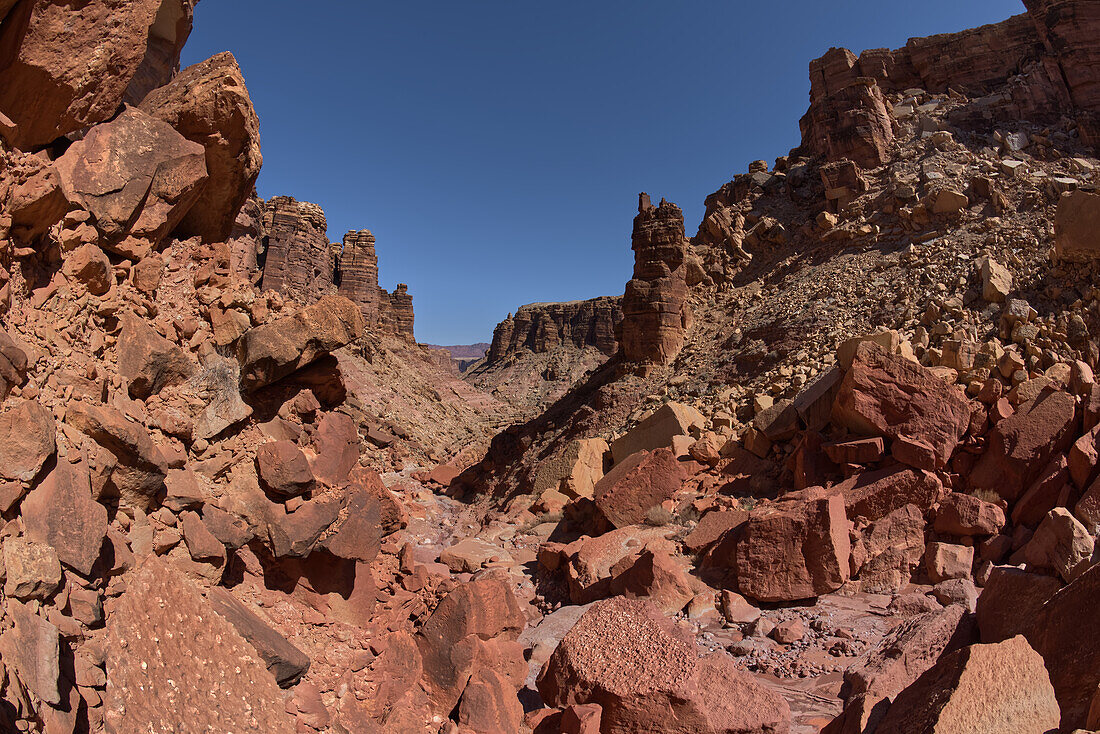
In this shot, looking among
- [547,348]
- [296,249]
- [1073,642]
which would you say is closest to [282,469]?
[1073,642]

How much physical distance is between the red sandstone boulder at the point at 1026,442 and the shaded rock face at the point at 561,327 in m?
53.2

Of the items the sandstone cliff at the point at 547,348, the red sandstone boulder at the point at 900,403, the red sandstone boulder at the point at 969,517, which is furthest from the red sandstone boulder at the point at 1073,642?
the sandstone cliff at the point at 547,348

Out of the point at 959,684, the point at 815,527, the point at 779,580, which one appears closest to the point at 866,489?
the point at 815,527

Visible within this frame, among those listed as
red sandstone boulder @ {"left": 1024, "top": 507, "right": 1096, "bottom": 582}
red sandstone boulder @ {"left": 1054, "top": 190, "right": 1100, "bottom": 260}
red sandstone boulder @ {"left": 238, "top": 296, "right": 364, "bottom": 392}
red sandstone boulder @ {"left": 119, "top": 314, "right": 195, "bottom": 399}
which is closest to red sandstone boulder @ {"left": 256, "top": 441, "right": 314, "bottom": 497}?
red sandstone boulder @ {"left": 238, "top": 296, "right": 364, "bottom": 392}

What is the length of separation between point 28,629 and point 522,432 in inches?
699

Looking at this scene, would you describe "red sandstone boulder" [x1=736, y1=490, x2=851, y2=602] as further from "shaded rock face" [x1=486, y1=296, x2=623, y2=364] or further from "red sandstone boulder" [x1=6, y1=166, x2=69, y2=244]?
"shaded rock face" [x1=486, y1=296, x2=623, y2=364]

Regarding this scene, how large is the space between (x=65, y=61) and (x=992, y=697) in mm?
6163

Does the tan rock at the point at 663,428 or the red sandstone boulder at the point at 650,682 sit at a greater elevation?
the tan rock at the point at 663,428

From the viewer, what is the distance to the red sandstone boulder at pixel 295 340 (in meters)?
4.91

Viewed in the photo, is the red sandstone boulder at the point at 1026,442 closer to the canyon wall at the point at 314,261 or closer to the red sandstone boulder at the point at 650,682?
the red sandstone boulder at the point at 650,682

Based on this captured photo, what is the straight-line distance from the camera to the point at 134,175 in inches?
160

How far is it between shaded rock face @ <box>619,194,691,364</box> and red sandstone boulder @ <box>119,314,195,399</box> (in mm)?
16165

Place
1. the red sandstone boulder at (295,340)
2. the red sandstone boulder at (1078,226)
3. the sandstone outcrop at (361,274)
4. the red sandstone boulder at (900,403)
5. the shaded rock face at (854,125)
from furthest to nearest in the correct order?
the sandstone outcrop at (361,274)
the shaded rock face at (854,125)
the red sandstone boulder at (1078,226)
the red sandstone boulder at (900,403)
the red sandstone boulder at (295,340)

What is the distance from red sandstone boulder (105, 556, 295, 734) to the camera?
121 inches
